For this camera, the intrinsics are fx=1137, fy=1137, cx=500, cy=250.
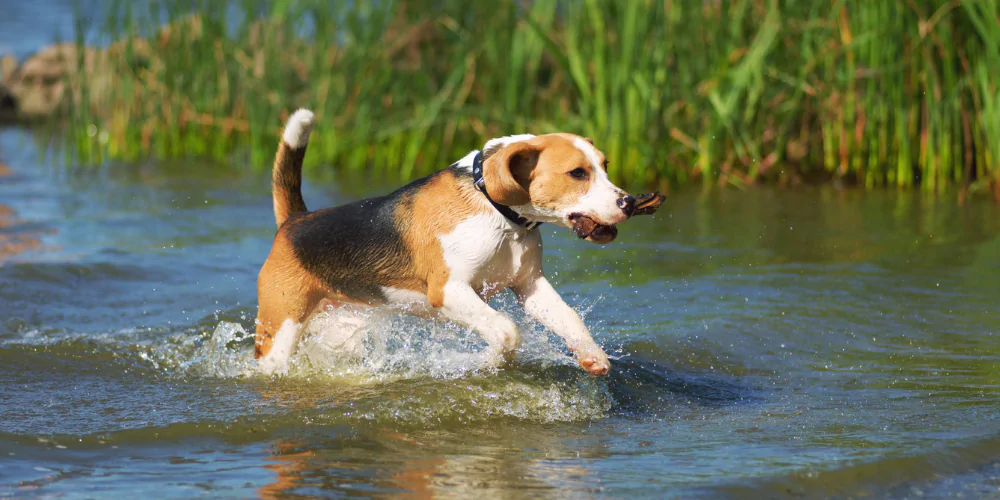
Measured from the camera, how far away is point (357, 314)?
5.51m

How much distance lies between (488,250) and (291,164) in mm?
1402

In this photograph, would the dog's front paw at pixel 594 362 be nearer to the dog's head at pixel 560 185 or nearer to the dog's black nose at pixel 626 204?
the dog's head at pixel 560 185

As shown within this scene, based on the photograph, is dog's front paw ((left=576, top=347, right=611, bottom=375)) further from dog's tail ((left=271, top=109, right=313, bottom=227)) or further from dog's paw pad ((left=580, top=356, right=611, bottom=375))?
dog's tail ((left=271, top=109, right=313, bottom=227))

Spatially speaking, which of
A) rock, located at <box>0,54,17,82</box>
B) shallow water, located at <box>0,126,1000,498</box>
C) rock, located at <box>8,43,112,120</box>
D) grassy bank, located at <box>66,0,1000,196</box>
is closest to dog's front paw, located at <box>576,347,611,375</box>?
shallow water, located at <box>0,126,1000,498</box>

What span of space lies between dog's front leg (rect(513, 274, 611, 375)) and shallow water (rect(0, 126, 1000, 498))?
0.25 meters

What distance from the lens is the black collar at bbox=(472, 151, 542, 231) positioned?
4.62m

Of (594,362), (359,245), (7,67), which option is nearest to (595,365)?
(594,362)

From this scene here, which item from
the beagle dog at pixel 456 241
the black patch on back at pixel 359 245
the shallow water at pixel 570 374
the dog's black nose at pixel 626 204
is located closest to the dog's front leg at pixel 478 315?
the beagle dog at pixel 456 241

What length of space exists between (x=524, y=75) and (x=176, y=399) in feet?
18.9

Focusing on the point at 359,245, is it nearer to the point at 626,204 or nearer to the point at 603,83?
the point at 626,204

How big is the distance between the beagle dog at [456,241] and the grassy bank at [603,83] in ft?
13.8

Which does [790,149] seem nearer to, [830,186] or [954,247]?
[830,186]

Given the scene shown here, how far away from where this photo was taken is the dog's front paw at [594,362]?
4.57 m

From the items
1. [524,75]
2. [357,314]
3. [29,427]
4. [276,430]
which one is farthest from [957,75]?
[29,427]
